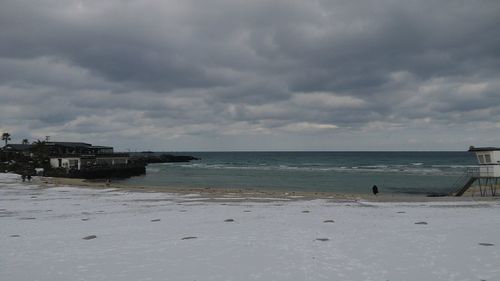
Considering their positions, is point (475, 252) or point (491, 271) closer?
point (491, 271)

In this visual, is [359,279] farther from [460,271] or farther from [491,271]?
[491,271]

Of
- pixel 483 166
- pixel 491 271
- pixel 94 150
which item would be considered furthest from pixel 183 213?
pixel 94 150

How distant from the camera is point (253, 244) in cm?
1226

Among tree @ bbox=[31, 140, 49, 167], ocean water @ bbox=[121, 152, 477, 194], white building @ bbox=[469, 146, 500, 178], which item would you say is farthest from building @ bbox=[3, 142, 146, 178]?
white building @ bbox=[469, 146, 500, 178]

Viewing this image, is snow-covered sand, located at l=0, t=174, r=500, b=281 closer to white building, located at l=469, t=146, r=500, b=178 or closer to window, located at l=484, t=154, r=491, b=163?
white building, located at l=469, t=146, r=500, b=178

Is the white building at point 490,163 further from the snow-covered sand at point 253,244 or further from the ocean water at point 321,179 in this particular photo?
the snow-covered sand at point 253,244

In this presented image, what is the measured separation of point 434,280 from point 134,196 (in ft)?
73.6

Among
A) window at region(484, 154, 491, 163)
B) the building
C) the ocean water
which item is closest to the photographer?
window at region(484, 154, 491, 163)

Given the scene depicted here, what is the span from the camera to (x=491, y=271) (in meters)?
9.15

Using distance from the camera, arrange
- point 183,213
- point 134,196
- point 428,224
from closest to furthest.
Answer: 1. point 428,224
2. point 183,213
3. point 134,196

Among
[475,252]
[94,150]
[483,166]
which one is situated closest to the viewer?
[475,252]

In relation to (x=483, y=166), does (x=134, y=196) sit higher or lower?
lower

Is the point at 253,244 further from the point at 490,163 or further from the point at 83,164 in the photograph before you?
the point at 83,164

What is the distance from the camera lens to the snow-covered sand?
9.40 m
